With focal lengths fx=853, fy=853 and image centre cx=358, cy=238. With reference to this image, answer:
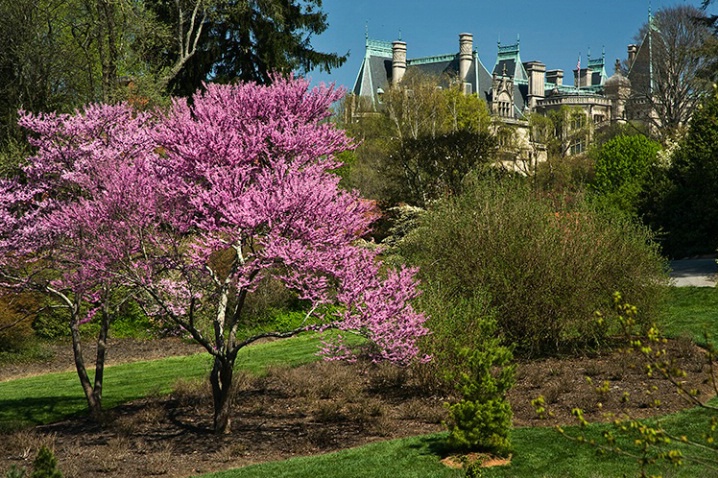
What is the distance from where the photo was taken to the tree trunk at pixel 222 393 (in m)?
12.1

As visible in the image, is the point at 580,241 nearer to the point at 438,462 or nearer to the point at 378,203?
the point at 438,462

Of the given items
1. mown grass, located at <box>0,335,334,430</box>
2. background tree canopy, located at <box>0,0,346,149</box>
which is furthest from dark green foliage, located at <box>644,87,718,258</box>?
mown grass, located at <box>0,335,334,430</box>

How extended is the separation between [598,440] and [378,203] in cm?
2232

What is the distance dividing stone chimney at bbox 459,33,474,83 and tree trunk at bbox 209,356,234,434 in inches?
3745

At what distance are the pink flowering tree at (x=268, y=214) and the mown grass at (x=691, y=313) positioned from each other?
23.8 feet

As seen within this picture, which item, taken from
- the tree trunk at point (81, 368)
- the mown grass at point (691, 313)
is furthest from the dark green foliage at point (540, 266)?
the tree trunk at point (81, 368)

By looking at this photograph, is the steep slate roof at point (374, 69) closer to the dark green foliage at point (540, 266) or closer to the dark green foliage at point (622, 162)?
the dark green foliage at point (622, 162)

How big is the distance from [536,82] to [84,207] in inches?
4707

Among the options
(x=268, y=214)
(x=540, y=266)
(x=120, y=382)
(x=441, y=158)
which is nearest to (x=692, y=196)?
(x=441, y=158)

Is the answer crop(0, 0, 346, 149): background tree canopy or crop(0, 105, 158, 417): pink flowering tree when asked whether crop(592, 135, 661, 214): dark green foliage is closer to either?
crop(0, 0, 346, 149): background tree canopy

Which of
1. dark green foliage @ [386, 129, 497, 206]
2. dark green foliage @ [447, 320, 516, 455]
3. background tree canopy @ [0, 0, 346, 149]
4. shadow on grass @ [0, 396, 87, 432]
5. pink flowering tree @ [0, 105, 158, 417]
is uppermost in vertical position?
background tree canopy @ [0, 0, 346, 149]

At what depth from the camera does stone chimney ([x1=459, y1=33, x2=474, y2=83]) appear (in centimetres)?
10394

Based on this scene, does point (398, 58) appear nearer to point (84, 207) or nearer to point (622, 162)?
point (622, 162)

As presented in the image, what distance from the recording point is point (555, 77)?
14900cm
